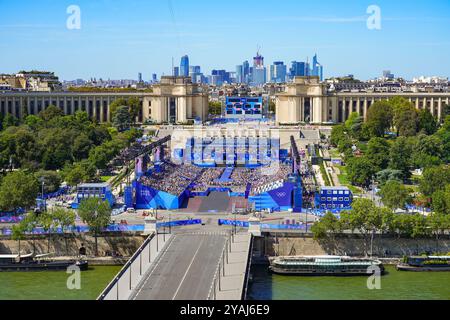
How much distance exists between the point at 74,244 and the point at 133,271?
5.06m

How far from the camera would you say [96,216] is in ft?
74.1

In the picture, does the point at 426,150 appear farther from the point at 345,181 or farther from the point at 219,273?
the point at 219,273

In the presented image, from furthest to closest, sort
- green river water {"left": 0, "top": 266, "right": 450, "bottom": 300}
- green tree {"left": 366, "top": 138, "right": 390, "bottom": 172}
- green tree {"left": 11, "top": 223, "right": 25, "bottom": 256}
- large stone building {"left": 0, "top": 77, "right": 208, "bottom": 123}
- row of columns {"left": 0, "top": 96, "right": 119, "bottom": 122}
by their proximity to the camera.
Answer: large stone building {"left": 0, "top": 77, "right": 208, "bottom": 123}, row of columns {"left": 0, "top": 96, "right": 119, "bottom": 122}, green tree {"left": 366, "top": 138, "right": 390, "bottom": 172}, green tree {"left": 11, "top": 223, "right": 25, "bottom": 256}, green river water {"left": 0, "top": 266, "right": 450, "bottom": 300}

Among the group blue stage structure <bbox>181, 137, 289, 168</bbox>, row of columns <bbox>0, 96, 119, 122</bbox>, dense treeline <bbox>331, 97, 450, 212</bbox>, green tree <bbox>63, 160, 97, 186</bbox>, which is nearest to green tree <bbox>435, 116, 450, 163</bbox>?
dense treeline <bbox>331, 97, 450, 212</bbox>

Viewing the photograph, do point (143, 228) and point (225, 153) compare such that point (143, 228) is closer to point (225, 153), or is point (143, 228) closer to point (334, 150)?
point (225, 153)

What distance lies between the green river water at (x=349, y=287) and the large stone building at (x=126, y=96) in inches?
1453

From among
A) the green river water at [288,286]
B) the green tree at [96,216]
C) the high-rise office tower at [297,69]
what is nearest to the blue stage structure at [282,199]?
the green river water at [288,286]

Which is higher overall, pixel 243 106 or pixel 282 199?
pixel 243 106

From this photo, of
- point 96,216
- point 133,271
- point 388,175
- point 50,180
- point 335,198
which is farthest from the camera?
point 388,175

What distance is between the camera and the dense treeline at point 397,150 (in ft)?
88.5

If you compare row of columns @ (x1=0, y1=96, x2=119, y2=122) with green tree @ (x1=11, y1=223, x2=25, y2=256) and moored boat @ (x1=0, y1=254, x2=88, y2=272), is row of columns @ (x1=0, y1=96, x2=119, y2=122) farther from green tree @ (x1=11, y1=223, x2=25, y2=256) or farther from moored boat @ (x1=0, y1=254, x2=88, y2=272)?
moored boat @ (x1=0, y1=254, x2=88, y2=272)

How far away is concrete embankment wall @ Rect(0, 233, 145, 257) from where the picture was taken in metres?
22.3

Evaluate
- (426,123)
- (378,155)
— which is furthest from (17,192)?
(426,123)
